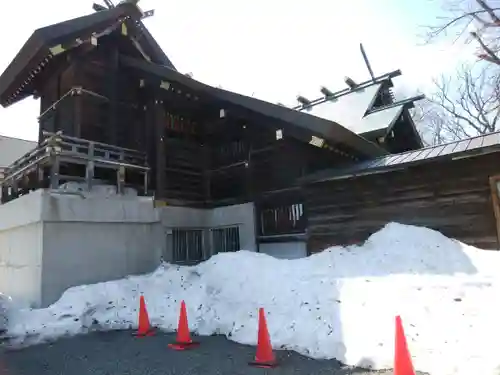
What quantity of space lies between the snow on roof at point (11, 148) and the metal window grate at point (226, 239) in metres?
17.0

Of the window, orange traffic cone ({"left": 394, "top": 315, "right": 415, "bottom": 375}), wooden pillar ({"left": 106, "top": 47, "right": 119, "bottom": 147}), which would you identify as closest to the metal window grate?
the window

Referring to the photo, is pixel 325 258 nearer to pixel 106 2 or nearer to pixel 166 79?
pixel 166 79

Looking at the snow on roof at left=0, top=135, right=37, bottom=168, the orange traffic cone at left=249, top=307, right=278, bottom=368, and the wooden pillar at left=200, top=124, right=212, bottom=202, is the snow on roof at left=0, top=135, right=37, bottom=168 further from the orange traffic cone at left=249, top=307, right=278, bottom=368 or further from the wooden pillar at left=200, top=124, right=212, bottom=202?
the orange traffic cone at left=249, top=307, right=278, bottom=368

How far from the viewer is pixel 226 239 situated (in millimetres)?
12164

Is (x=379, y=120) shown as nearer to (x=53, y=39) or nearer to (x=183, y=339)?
(x=53, y=39)

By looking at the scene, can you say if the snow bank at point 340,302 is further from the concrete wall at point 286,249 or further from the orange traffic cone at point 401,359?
the concrete wall at point 286,249

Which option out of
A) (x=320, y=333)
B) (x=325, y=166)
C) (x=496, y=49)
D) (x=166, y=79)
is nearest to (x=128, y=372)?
(x=320, y=333)

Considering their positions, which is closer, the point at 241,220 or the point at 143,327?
the point at 143,327

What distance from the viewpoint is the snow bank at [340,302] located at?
4.58 metres

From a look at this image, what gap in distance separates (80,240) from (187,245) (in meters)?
3.43

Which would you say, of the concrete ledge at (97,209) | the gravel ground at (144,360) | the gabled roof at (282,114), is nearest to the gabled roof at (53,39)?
the gabled roof at (282,114)

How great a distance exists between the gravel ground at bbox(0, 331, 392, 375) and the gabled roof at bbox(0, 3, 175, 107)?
7858mm

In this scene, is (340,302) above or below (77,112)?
below

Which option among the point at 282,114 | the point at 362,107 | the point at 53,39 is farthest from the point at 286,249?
the point at 362,107
